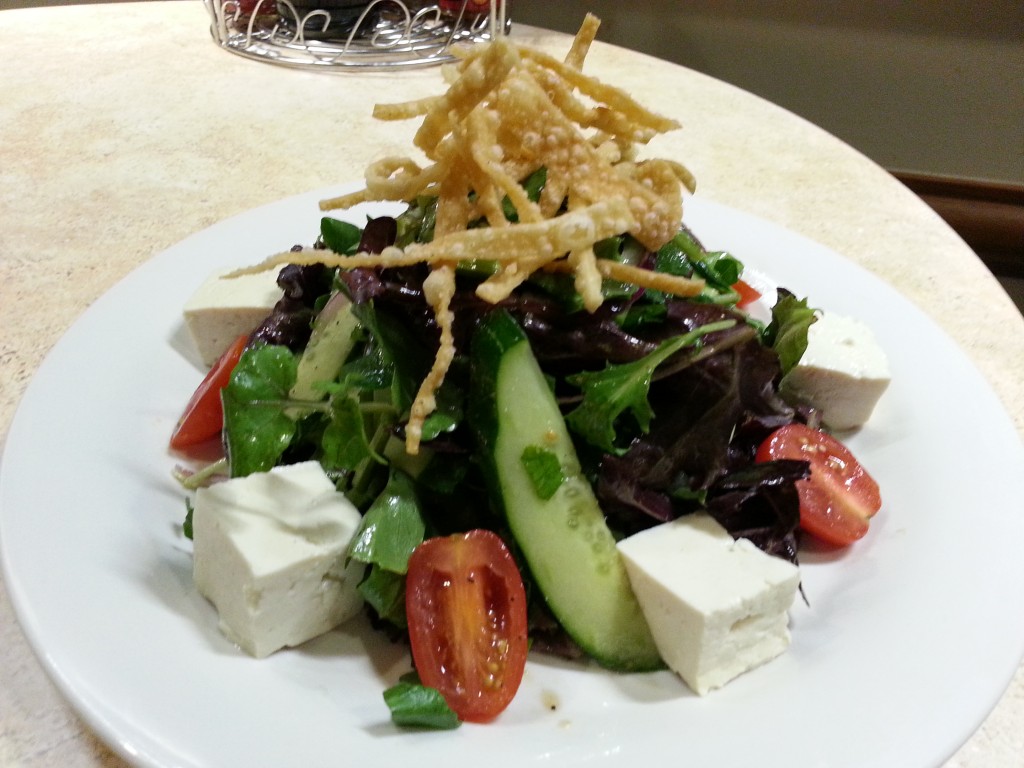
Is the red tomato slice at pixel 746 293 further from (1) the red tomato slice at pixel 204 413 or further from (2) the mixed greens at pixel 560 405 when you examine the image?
(1) the red tomato slice at pixel 204 413

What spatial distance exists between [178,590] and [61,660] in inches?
10.0

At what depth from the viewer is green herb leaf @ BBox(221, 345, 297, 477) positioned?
1.42m

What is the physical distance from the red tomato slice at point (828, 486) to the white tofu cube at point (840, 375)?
→ 12 centimetres

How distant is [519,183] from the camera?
142 centimetres

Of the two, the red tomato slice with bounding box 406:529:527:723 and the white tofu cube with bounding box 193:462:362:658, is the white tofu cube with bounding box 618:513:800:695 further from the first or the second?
the white tofu cube with bounding box 193:462:362:658

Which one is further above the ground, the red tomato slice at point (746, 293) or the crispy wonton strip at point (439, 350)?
the crispy wonton strip at point (439, 350)

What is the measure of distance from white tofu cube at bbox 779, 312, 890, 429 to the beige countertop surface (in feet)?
1.51

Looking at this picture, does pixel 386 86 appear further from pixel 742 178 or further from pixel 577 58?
pixel 577 58

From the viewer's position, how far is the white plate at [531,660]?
0.99 m

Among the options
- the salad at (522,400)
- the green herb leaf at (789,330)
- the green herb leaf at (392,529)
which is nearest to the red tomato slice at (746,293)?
the green herb leaf at (789,330)

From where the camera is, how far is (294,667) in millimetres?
1166

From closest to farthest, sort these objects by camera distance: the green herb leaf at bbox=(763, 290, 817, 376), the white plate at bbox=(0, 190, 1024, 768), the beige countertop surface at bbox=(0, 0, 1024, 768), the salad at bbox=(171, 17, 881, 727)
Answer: the white plate at bbox=(0, 190, 1024, 768) → the salad at bbox=(171, 17, 881, 727) → the green herb leaf at bbox=(763, 290, 817, 376) → the beige countertop surface at bbox=(0, 0, 1024, 768)

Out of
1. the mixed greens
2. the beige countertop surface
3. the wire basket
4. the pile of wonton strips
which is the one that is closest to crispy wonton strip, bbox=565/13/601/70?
the pile of wonton strips

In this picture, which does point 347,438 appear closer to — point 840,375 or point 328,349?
point 328,349
